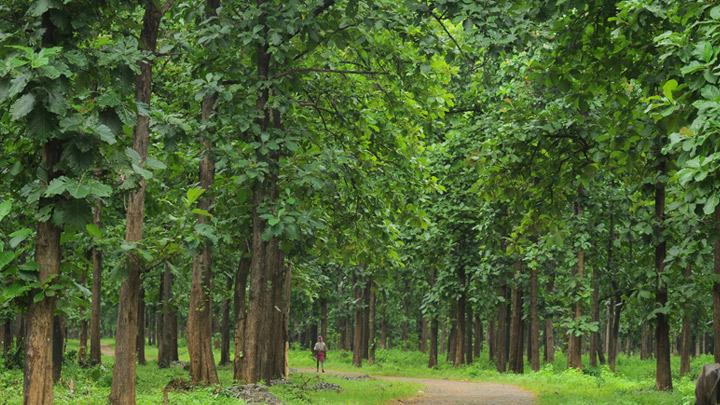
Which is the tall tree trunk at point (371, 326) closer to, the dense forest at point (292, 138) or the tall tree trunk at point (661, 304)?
the dense forest at point (292, 138)

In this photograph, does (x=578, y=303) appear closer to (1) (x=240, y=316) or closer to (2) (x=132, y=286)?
(1) (x=240, y=316)

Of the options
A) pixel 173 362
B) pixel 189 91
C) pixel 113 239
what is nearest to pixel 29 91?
pixel 113 239

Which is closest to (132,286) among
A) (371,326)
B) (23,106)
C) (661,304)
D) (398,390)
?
(23,106)

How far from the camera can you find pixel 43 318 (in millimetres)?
6227

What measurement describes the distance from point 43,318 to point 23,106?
67.3 inches

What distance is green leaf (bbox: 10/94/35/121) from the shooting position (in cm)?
561

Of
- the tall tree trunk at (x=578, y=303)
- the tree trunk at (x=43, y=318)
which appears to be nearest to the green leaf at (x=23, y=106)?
the tree trunk at (x=43, y=318)

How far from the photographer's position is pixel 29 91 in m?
5.77

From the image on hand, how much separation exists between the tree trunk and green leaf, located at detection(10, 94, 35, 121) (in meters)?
0.69

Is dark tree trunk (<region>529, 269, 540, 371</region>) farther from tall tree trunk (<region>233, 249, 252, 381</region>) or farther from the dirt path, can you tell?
tall tree trunk (<region>233, 249, 252, 381</region>)

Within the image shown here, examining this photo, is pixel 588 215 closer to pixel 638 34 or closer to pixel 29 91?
pixel 638 34

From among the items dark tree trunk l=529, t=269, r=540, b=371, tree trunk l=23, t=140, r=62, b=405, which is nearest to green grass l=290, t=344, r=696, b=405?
dark tree trunk l=529, t=269, r=540, b=371

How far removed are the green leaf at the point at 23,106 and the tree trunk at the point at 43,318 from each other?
0.69 metres

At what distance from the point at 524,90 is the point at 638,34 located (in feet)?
24.2
